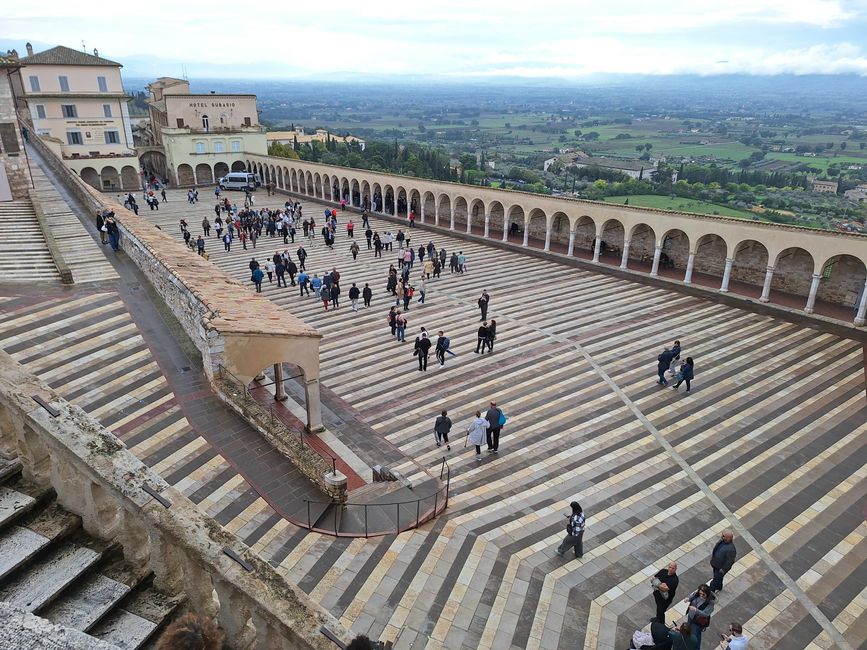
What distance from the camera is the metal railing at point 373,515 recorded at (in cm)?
870

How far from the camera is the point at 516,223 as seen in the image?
33969mm

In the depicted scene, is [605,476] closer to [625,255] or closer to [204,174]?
[625,255]

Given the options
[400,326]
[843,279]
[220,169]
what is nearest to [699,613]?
[400,326]

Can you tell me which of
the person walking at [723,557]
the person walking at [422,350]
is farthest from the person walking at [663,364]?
the person walking at [723,557]

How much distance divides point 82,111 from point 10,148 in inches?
1296

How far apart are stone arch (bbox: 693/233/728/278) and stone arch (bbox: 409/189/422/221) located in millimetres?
18839

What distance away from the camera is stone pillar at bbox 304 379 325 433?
1139 cm

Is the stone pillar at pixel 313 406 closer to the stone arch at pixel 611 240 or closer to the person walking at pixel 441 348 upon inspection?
the person walking at pixel 441 348

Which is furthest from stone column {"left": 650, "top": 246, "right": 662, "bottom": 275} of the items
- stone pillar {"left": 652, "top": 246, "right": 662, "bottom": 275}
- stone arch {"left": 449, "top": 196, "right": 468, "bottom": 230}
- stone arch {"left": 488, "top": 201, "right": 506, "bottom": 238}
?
stone arch {"left": 449, "top": 196, "right": 468, "bottom": 230}

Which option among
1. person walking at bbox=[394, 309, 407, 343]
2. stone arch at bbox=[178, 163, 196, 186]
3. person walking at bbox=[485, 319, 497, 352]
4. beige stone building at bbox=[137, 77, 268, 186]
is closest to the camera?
person walking at bbox=[485, 319, 497, 352]

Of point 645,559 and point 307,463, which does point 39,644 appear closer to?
point 307,463

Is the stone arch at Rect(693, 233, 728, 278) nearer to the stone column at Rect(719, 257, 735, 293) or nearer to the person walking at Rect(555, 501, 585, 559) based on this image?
the stone column at Rect(719, 257, 735, 293)

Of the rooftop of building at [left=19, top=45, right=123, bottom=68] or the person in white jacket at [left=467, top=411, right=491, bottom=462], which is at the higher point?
the rooftop of building at [left=19, top=45, right=123, bottom=68]

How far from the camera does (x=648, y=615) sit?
8.28 m
